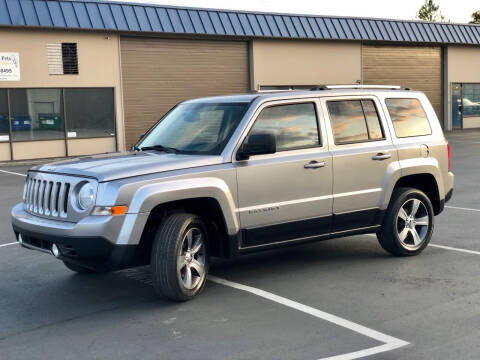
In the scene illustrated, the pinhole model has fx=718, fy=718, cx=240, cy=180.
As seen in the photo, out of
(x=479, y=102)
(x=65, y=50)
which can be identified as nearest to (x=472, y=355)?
(x=65, y=50)

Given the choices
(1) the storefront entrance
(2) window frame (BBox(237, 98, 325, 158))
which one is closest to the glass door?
(1) the storefront entrance

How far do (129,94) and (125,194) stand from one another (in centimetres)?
2182

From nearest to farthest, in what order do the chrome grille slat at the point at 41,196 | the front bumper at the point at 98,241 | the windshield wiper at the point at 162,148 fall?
1. the front bumper at the point at 98,241
2. the chrome grille slat at the point at 41,196
3. the windshield wiper at the point at 162,148

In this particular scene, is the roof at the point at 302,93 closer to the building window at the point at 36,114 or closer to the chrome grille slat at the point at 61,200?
the chrome grille slat at the point at 61,200

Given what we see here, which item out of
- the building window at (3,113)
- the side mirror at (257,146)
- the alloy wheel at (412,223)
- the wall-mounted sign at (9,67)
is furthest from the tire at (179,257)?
the wall-mounted sign at (9,67)

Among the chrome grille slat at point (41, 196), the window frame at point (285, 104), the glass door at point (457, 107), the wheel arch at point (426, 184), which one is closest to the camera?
the chrome grille slat at point (41, 196)

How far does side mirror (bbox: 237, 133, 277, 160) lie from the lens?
6.38 metres

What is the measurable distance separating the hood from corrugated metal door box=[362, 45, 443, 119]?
27911 millimetres

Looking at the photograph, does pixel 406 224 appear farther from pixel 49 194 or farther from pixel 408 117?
pixel 49 194

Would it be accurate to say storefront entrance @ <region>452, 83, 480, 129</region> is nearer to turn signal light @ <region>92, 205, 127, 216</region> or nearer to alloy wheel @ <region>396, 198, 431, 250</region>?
alloy wheel @ <region>396, 198, 431, 250</region>

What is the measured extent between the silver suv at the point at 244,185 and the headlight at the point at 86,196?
A: 0.05 ft

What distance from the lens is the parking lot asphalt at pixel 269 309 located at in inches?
197

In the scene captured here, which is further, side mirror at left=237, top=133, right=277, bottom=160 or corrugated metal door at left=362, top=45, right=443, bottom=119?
corrugated metal door at left=362, top=45, right=443, bottom=119

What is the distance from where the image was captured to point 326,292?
645 centimetres
